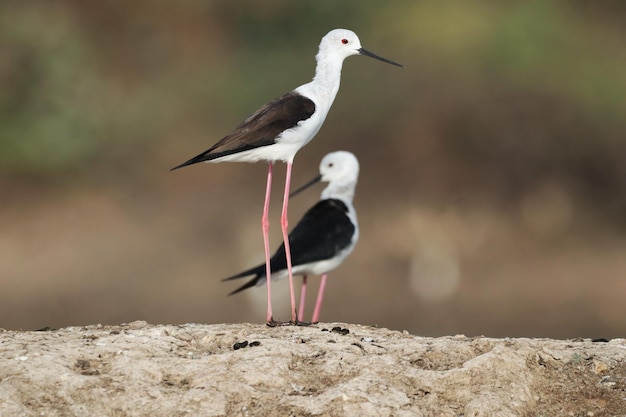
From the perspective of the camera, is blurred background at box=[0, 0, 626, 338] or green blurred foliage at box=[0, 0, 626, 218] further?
green blurred foliage at box=[0, 0, 626, 218]

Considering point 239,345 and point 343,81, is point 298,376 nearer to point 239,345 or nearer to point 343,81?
point 239,345

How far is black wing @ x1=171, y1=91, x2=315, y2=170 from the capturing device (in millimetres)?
8172

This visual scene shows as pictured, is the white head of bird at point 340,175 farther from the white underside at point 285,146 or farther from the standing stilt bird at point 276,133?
the white underside at point 285,146

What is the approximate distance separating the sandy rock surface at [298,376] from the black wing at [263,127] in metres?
1.52

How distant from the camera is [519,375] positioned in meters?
6.46

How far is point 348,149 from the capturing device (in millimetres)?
17938

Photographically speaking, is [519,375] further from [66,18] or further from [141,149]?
[66,18]

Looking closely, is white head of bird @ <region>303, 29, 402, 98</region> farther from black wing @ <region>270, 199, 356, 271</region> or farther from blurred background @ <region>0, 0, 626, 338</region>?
blurred background @ <region>0, 0, 626, 338</region>

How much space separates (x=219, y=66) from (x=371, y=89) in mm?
2475

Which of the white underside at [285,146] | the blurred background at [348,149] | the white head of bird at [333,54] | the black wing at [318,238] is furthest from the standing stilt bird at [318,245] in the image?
the blurred background at [348,149]

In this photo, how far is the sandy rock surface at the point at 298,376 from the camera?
605 centimetres

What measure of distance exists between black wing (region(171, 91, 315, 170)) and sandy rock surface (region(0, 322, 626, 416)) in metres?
1.52

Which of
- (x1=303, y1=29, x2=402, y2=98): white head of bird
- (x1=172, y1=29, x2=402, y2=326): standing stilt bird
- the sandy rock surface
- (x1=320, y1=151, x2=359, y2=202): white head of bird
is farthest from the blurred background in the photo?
the sandy rock surface

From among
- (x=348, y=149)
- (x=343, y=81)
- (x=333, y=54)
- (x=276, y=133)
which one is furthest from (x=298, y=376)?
(x=343, y=81)
